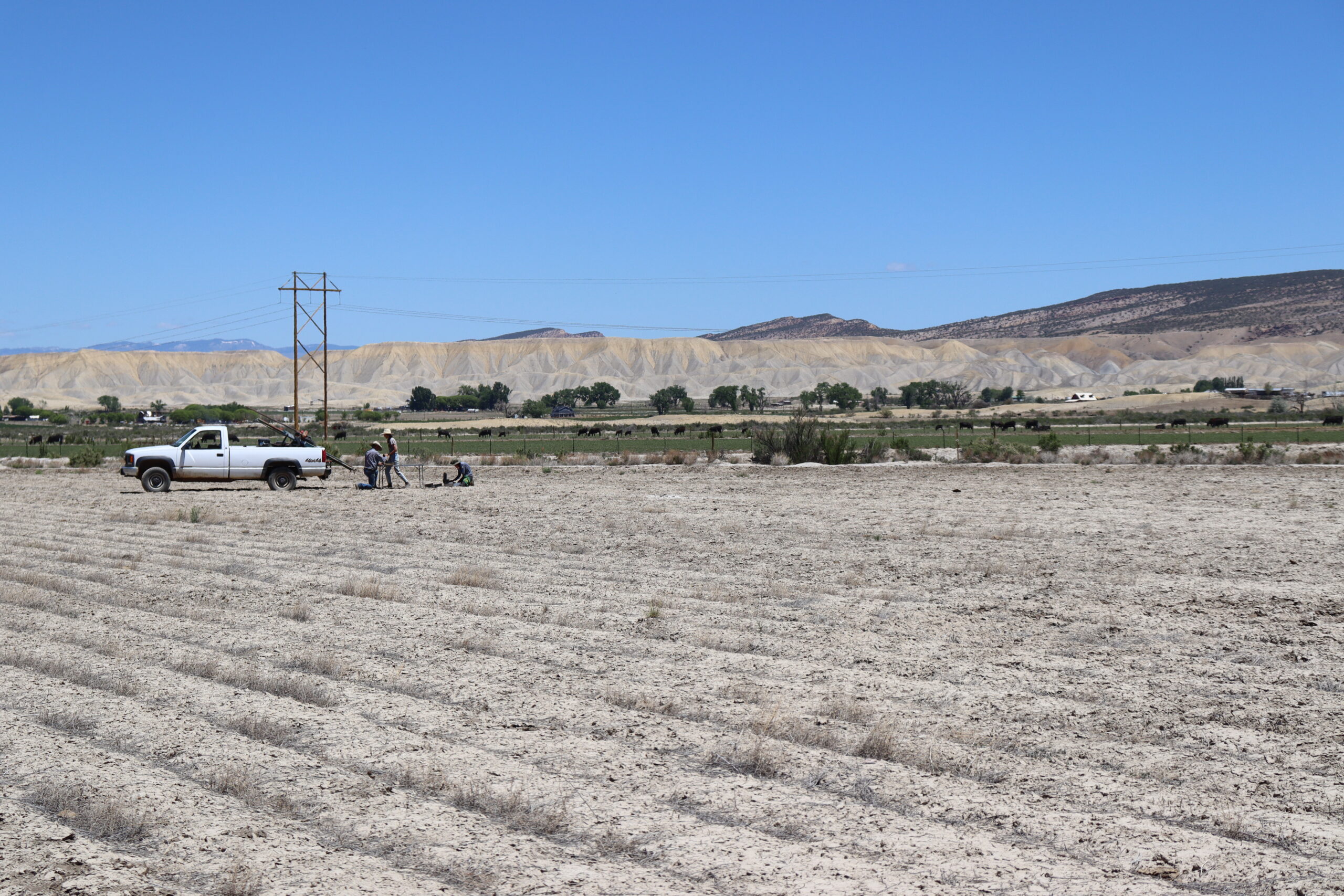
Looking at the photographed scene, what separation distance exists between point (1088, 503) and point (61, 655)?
23.3 metres

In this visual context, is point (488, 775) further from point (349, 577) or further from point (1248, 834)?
point (349, 577)

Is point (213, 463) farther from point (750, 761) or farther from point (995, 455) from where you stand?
point (995, 455)

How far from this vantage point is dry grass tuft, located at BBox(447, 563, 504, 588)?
1627cm

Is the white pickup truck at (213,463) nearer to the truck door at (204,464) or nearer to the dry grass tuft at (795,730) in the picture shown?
the truck door at (204,464)

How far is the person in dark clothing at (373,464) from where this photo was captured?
113ft

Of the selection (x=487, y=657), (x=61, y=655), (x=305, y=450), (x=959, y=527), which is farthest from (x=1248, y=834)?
(x=305, y=450)

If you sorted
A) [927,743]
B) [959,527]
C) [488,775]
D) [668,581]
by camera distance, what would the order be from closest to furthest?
[488,775]
[927,743]
[668,581]
[959,527]

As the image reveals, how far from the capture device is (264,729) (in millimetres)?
8906

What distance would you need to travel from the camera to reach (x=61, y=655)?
1140cm

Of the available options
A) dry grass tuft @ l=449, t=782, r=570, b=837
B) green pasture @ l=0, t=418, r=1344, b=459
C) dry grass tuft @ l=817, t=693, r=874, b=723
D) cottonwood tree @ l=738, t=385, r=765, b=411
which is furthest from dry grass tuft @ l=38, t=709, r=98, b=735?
cottonwood tree @ l=738, t=385, r=765, b=411

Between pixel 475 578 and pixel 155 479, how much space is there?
830 inches

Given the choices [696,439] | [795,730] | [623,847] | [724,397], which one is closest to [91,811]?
[623,847]

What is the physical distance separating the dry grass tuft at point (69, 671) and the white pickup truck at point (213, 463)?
23.4 m

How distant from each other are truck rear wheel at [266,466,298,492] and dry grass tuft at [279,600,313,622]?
21045 millimetres
